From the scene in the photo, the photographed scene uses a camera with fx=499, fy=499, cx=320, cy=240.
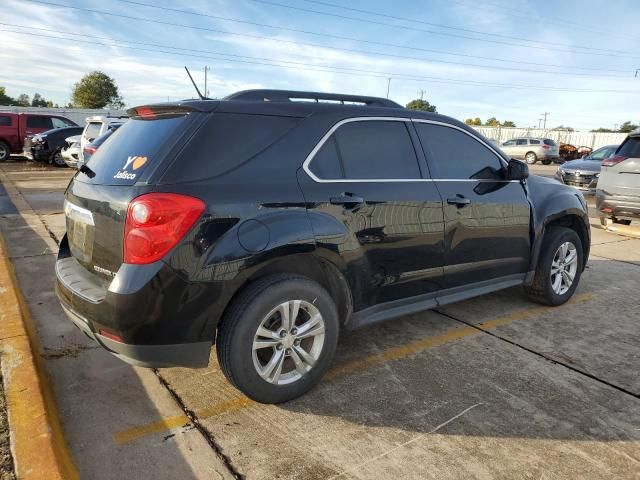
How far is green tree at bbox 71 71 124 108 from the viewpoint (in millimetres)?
73188

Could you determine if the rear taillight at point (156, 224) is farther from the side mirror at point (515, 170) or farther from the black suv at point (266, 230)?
the side mirror at point (515, 170)

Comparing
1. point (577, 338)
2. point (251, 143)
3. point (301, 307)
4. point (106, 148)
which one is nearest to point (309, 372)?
point (301, 307)

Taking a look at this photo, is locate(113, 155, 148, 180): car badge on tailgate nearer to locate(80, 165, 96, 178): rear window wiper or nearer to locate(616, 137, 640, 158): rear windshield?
A: locate(80, 165, 96, 178): rear window wiper

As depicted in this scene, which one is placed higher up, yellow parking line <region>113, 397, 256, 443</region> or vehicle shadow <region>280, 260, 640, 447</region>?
vehicle shadow <region>280, 260, 640, 447</region>

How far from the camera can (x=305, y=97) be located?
3312 millimetres

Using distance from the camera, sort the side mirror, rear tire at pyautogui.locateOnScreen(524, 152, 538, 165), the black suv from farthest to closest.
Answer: rear tire at pyautogui.locateOnScreen(524, 152, 538, 165) < the side mirror < the black suv

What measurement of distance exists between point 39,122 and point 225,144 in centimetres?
1949

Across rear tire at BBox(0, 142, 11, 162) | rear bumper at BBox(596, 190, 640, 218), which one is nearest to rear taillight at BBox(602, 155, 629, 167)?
rear bumper at BBox(596, 190, 640, 218)

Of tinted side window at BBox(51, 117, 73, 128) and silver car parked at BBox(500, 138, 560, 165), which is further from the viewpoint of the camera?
silver car parked at BBox(500, 138, 560, 165)

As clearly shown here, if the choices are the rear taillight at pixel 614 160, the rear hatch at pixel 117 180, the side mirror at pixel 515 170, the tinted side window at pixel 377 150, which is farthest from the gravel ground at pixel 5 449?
the rear taillight at pixel 614 160

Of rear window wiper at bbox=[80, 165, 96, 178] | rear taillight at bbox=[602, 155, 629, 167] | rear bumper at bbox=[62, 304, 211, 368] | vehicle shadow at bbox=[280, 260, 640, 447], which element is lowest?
vehicle shadow at bbox=[280, 260, 640, 447]

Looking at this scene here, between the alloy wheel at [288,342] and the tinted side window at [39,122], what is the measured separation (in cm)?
1966

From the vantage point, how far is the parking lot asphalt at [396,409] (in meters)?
2.47

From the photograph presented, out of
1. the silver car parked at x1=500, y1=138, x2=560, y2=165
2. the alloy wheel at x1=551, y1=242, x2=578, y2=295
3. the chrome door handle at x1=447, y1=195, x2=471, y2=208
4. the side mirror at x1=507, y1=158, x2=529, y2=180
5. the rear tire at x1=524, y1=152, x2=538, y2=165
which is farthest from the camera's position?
the rear tire at x1=524, y1=152, x2=538, y2=165
